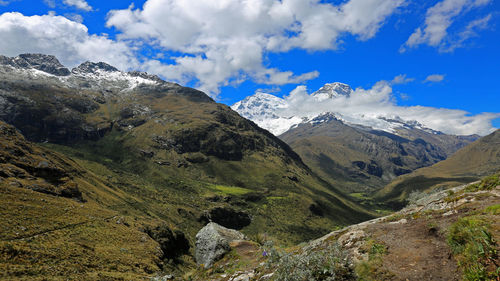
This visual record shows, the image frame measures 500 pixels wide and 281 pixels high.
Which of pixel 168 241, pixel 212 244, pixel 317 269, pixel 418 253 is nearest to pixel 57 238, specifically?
pixel 212 244

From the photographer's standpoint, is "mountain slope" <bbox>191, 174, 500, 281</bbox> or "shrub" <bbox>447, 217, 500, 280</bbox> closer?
"shrub" <bbox>447, 217, 500, 280</bbox>

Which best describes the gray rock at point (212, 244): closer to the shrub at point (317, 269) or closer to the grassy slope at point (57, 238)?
the grassy slope at point (57, 238)

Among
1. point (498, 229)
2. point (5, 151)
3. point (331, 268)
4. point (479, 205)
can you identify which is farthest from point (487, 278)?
point (5, 151)

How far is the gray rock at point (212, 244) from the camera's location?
2152 cm

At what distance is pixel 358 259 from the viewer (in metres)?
11.6

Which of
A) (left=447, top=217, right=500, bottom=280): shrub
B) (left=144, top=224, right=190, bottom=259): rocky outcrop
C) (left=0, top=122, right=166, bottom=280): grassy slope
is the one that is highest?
(left=447, top=217, right=500, bottom=280): shrub

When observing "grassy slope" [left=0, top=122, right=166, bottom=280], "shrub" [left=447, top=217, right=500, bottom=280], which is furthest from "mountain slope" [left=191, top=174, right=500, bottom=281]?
"grassy slope" [left=0, top=122, right=166, bottom=280]

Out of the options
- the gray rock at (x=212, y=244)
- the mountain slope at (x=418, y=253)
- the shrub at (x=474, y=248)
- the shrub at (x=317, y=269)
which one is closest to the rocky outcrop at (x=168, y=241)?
the gray rock at (x=212, y=244)

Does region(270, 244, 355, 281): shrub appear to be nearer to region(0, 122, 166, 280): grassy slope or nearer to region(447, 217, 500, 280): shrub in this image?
region(447, 217, 500, 280): shrub

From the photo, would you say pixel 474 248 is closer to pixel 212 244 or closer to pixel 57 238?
pixel 212 244

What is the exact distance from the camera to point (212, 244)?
22359mm

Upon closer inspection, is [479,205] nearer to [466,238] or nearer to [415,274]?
[466,238]

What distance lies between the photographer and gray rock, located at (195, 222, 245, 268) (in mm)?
21516

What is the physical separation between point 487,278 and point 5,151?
234 feet
